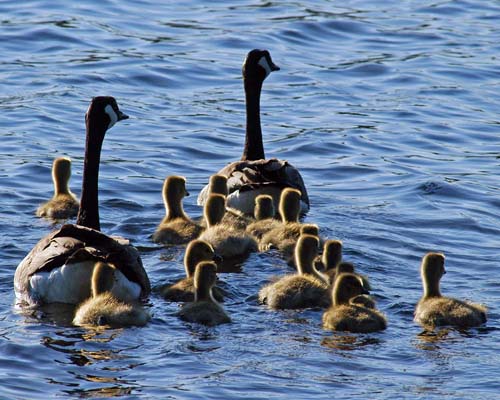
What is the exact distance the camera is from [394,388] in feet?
37.0

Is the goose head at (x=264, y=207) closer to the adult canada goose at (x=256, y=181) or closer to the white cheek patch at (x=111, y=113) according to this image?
the adult canada goose at (x=256, y=181)

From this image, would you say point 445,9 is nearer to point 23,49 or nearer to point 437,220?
point 23,49

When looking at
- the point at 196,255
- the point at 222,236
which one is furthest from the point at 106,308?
the point at 222,236

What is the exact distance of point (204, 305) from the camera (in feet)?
41.7

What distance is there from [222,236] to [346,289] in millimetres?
2730

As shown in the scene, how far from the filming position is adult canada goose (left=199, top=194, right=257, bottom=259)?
Result: 15148 millimetres

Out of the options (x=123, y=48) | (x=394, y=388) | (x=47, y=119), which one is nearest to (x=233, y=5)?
(x=123, y=48)

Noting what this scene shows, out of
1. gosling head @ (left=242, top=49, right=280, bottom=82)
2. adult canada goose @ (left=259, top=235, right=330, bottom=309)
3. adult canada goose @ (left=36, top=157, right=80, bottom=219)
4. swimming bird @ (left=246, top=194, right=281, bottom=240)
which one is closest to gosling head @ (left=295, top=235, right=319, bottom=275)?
adult canada goose @ (left=259, top=235, right=330, bottom=309)

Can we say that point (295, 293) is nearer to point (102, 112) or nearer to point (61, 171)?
point (102, 112)

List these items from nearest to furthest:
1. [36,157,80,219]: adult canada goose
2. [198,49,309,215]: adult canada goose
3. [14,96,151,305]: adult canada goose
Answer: [14,96,151,305]: adult canada goose < [36,157,80,219]: adult canada goose < [198,49,309,215]: adult canada goose

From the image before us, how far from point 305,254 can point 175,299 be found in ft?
4.66

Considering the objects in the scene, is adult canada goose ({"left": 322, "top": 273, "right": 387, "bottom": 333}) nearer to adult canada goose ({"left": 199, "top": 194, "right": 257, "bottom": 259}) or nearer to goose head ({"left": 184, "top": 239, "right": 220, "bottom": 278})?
goose head ({"left": 184, "top": 239, "right": 220, "bottom": 278})

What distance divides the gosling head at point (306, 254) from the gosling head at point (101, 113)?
262 centimetres

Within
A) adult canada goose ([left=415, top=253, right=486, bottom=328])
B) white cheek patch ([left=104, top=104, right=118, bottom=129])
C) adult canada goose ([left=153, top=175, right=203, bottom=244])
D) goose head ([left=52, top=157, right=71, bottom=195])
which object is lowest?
adult canada goose ([left=415, top=253, right=486, bottom=328])
